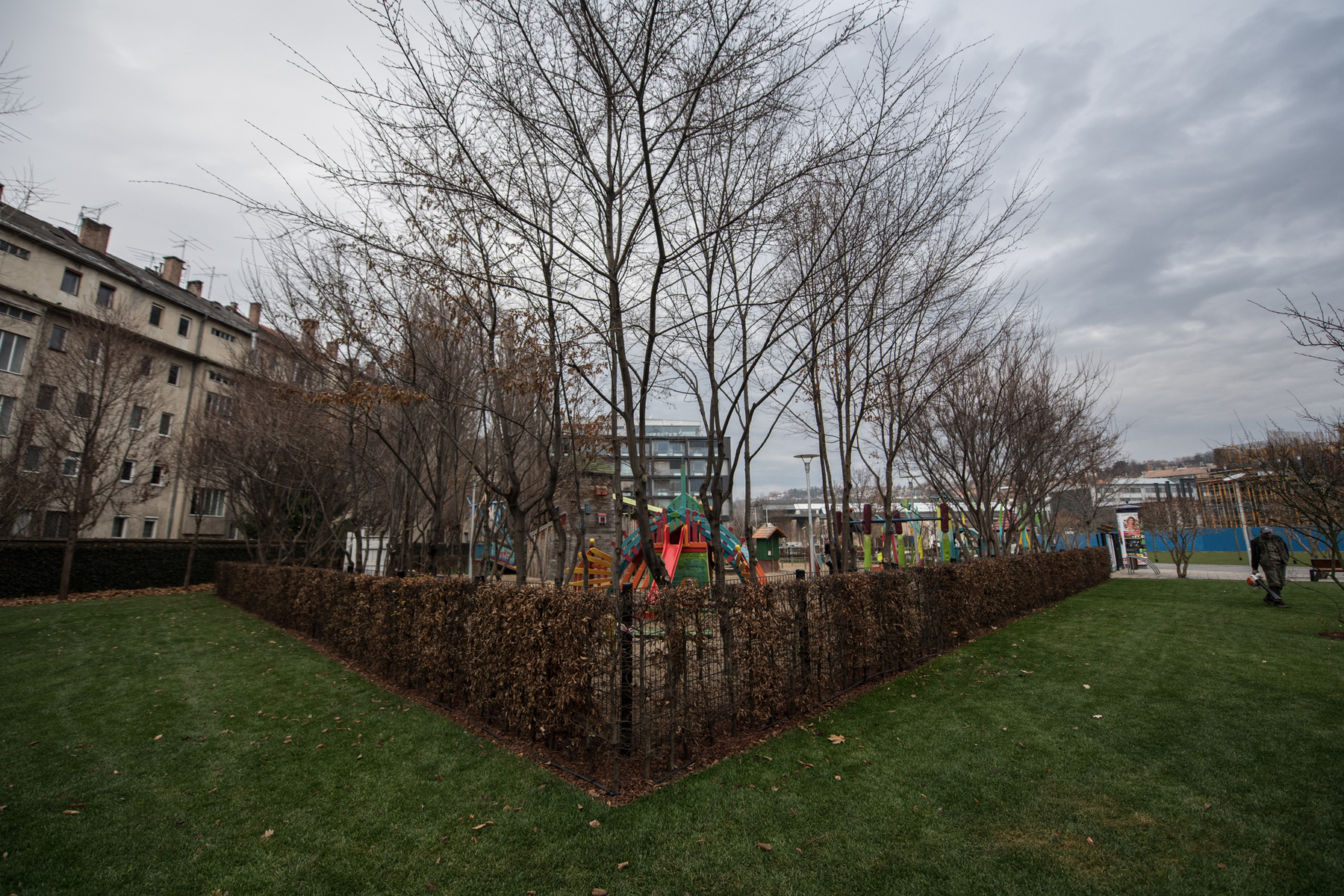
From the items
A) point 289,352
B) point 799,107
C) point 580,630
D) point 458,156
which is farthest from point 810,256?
point 289,352

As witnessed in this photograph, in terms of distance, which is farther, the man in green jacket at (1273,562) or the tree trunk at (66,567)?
the tree trunk at (66,567)

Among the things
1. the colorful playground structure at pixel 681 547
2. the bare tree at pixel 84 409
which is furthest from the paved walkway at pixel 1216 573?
the bare tree at pixel 84 409

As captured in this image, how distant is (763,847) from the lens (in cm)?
348

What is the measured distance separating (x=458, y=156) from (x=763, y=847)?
21.6ft

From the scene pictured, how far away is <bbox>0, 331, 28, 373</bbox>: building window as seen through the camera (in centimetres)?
2095

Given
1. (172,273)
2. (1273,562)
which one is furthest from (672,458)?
(1273,562)

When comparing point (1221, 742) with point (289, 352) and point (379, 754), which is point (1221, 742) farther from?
point (289, 352)

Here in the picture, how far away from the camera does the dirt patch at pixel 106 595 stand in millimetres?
15734

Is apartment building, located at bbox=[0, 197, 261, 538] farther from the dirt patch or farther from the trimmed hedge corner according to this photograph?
the dirt patch

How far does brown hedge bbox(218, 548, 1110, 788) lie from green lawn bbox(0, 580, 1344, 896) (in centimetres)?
44

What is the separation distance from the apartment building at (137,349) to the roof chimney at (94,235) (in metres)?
0.05

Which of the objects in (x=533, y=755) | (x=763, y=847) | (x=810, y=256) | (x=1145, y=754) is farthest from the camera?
(x=810, y=256)

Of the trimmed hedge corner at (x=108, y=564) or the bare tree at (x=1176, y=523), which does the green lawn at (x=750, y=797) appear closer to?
the trimmed hedge corner at (x=108, y=564)

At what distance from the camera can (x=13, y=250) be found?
21.3 metres
